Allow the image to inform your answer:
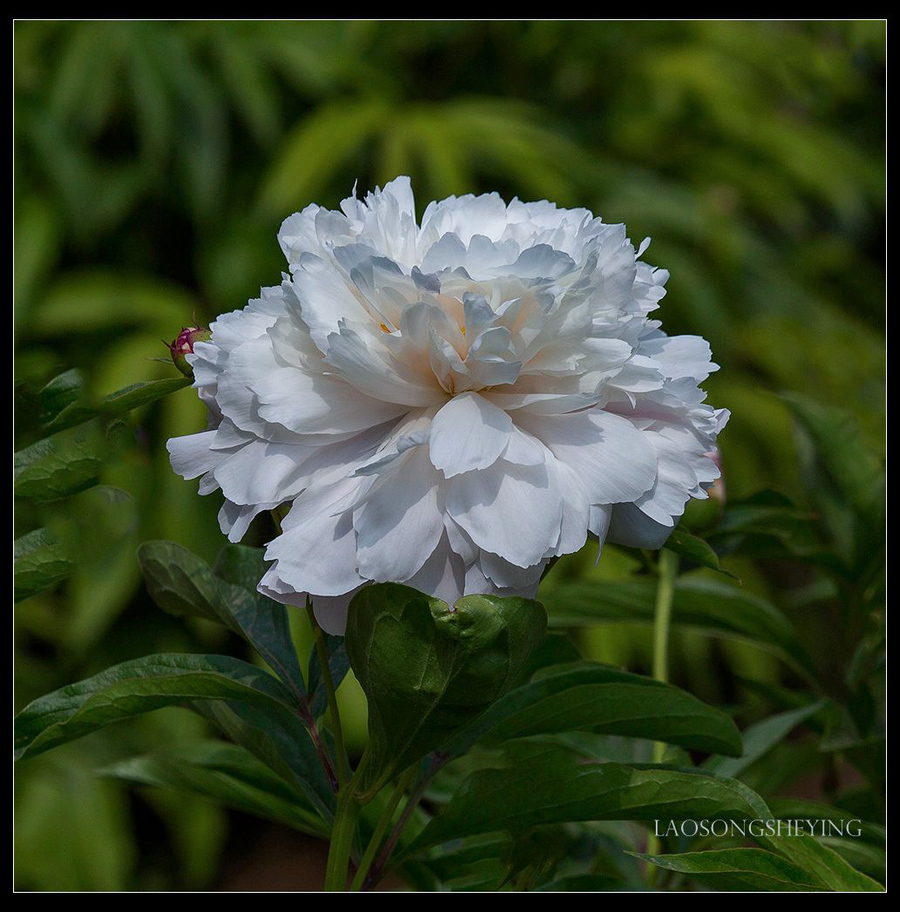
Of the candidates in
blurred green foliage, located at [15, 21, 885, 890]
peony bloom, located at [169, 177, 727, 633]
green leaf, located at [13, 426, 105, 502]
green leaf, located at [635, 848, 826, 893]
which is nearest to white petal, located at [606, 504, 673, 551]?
peony bloom, located at [169, 177, 727, 633]

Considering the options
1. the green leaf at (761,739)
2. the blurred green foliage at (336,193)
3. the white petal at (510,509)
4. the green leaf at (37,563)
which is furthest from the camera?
the blurred green foliage at (336,193)

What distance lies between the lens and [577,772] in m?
0.37

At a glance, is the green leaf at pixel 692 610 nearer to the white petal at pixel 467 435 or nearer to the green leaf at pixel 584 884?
the green leaf at pixel 584 884

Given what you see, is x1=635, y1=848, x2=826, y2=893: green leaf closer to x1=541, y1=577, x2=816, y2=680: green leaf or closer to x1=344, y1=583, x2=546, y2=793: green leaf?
x1=344, y1=583, x2=546, y2=793: green leaf

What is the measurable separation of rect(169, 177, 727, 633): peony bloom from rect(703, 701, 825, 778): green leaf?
0.23m

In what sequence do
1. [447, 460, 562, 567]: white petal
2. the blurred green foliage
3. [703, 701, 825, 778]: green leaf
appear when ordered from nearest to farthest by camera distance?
1. [447, 460, 562, 567]: white petal
2. [703, 701, 825, 778]: green leaf
3. the blurred green foliage

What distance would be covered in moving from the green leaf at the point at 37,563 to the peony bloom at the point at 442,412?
11 centimetres

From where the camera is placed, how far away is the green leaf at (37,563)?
0.40 meters

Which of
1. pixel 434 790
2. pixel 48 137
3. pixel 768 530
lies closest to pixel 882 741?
pixel 768 530

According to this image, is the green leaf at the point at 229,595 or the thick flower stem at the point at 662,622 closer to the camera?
the green leaf at the point at 229,595

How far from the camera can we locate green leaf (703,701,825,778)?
0.50m

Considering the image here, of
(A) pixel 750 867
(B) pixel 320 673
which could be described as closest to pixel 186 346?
(B) pixel 320 673

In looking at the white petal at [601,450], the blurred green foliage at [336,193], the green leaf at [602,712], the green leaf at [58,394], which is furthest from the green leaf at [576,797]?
the blurred green foliage at [336,193]
